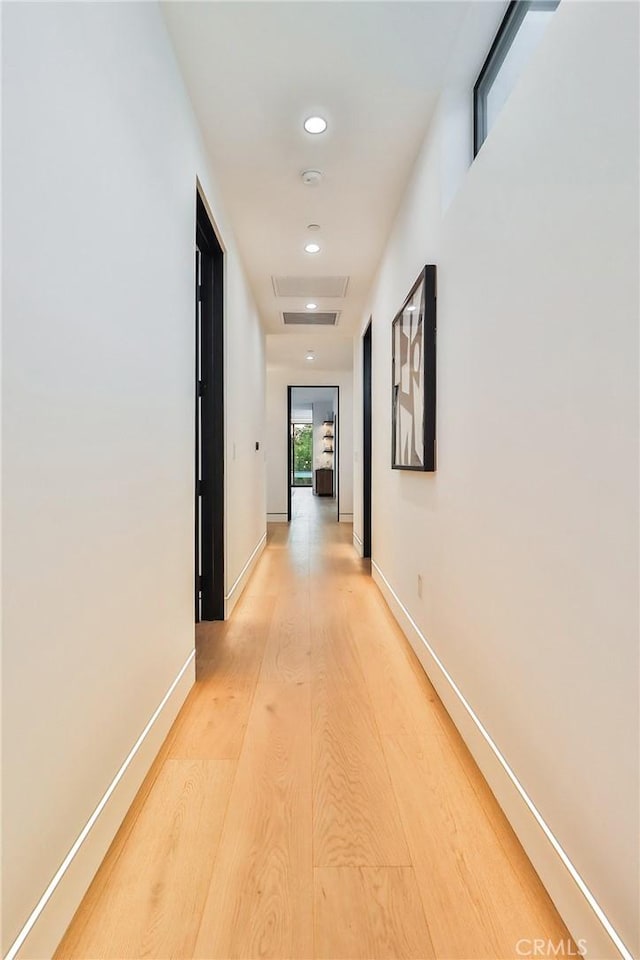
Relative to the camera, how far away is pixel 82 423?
1.14 m

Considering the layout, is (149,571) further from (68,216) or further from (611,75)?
A: (611,75)

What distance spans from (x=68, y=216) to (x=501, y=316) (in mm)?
1129

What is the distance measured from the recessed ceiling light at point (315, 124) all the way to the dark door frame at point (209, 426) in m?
0.90

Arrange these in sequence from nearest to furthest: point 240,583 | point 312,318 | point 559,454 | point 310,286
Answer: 1. point 559,454
2. point 240,583
3. point 310,286
4. point 312,318

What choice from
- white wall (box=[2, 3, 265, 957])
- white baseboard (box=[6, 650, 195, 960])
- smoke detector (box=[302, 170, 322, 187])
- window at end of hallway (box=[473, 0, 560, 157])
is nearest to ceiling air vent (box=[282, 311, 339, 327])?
smoke detector (box=[302, 170, 322, 187])

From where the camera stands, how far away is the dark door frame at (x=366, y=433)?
16.5 ft

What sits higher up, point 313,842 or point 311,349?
point 311,349

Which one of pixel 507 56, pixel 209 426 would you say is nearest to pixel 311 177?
pixel 507 56

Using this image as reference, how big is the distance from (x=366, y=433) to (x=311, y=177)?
2.65 metres

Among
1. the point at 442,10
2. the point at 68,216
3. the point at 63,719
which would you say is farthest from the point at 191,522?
the point at 442,10

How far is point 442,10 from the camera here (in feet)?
5.78

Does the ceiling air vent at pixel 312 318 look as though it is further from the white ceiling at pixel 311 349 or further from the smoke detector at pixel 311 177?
the smoke detector at pixel 311 177

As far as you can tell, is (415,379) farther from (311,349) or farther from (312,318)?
(311,349)

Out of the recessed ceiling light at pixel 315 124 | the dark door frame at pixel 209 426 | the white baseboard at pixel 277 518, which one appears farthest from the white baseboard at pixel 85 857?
the white baseboard at pixel 277 518
